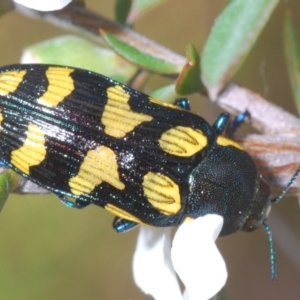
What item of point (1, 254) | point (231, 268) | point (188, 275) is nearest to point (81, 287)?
point (1, 254)

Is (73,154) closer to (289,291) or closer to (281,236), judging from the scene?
(281,236)

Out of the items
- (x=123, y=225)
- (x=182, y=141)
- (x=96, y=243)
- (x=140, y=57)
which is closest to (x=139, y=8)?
(x=140, y=57)

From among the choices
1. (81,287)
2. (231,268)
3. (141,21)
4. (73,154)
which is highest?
(73,154)

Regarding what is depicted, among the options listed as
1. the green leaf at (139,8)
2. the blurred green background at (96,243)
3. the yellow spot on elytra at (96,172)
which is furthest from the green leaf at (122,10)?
the blurred green background at (96,243)

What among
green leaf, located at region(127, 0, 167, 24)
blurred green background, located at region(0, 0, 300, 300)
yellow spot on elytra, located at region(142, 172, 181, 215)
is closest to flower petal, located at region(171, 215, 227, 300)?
yellow spot on elytra, located at region(142, 172, 181, 215)

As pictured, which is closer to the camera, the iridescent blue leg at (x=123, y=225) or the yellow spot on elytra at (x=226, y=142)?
the yellow spot on elytra at (x=226, y=142)

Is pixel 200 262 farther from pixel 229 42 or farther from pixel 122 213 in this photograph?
pixel 229 42

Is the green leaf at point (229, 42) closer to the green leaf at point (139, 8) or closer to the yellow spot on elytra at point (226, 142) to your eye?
the yellow spot on elytra at point (226, 142)
